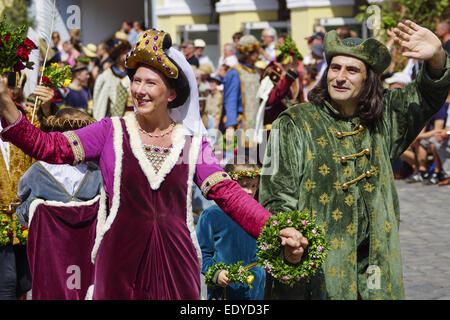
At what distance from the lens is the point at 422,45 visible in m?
4.20

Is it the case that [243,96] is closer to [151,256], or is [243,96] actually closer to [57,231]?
[57,231]

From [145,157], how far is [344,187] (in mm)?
984

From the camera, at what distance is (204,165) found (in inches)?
154

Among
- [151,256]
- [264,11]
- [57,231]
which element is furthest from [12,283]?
[264,11]

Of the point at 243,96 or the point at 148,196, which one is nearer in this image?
the point at 148,196

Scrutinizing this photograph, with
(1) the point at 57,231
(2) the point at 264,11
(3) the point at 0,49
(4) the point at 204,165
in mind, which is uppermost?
(2) the point at 264,11

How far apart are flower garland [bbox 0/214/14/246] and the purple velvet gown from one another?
1.88m

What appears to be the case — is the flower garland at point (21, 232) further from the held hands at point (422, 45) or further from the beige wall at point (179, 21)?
the beige wall at point (179, 21)

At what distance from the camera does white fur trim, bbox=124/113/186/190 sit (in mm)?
A: 3789

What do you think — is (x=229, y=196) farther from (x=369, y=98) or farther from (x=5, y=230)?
(x=5, y=230)

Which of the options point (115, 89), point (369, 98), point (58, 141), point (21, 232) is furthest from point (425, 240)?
point (58, 141)

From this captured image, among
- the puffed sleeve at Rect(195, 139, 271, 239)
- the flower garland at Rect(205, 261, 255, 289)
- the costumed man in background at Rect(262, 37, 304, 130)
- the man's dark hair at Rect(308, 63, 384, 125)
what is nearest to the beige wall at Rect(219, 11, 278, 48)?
the costumed man in background at Rect(262, 37, 304, 130)

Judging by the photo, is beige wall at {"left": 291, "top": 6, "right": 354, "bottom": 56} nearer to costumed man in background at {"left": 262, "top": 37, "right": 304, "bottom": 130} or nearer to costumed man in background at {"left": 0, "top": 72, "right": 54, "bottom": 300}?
costumed man in background at {"left": 262, "top": 37, "right": 304, "bottom": 130}
